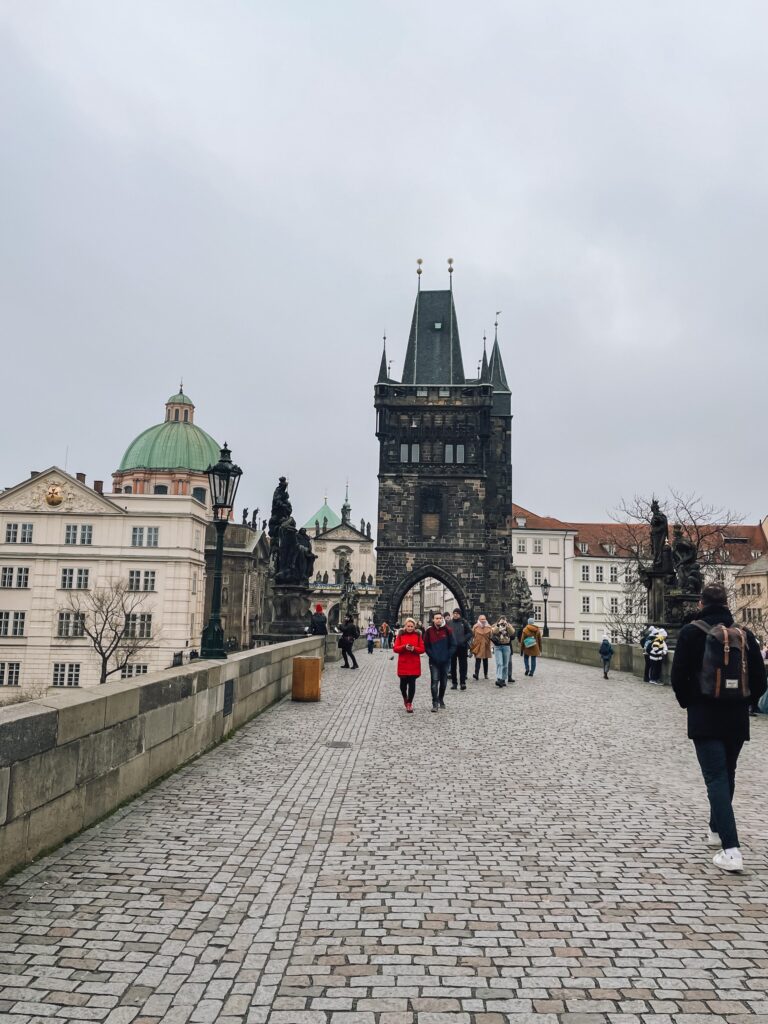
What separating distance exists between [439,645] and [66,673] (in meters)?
42.2

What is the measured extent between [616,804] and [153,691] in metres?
3.77

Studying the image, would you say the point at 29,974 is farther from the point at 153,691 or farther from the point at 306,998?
the point at 153,691

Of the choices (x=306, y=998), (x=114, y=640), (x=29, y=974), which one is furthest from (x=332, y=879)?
(x=114, y=640)

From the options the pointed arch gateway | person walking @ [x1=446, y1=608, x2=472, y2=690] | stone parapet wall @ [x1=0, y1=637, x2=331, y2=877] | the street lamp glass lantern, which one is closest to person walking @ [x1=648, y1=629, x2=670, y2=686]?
person walking @ [x1=446, y1=608, x2=472, y2=690]

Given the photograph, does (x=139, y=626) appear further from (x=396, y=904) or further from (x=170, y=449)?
(x=396, y=904)

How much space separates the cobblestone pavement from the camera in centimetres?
317

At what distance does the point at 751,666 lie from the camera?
5168 millimetres

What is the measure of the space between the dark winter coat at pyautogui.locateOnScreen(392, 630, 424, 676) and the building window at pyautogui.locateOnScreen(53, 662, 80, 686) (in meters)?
41.6

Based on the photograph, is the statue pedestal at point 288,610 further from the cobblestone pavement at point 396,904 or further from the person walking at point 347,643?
the cobblestone pavement at point 396,904

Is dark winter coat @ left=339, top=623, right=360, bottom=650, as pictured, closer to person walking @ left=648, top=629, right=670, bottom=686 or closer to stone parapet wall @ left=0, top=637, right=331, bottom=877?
person walking @ left=648, top=629, right=670, bottom=686

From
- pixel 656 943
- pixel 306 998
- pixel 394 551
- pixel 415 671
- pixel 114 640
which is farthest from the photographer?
pixel 394 551

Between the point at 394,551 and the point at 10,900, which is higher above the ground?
the point at 394,551

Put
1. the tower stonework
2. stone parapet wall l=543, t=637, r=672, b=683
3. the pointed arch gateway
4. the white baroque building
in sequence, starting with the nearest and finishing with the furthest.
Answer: stone parapet wall l=543, t=637, r=672, b=683 → the white baroque building → the pointed arch gateway → the tower stonework

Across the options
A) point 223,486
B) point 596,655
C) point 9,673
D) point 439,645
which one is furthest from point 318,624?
point 9,673
